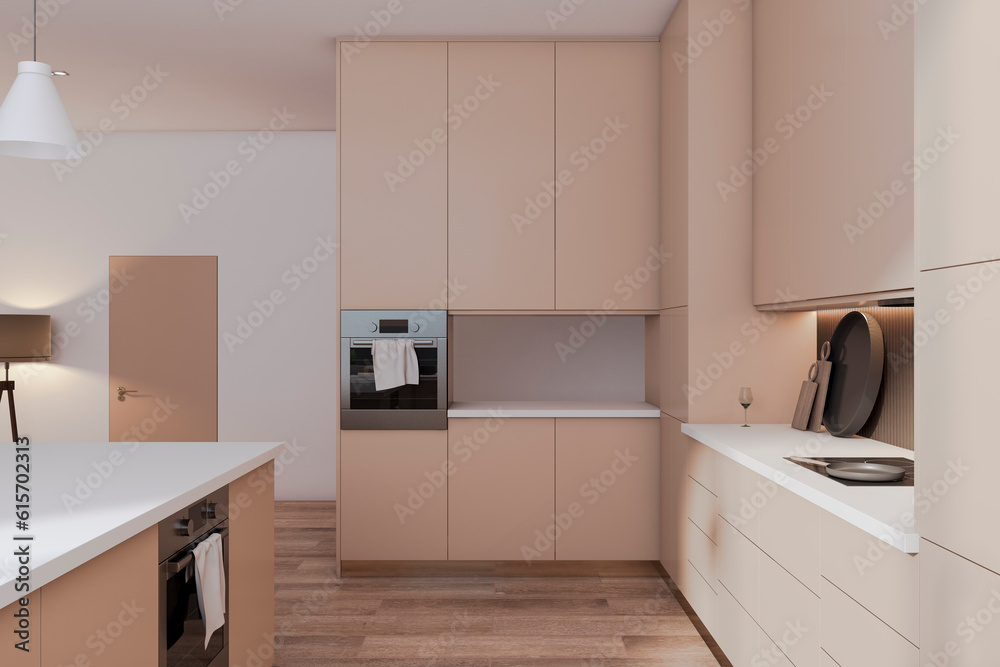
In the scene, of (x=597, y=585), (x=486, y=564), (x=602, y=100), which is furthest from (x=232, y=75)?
(x=597, y=585)

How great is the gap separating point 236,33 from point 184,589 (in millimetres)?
2851

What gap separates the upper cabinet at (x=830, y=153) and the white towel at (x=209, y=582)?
202cm

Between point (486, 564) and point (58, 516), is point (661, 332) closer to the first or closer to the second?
point (486, 564)

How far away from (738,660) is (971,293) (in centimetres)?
166

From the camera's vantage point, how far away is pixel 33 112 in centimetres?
212

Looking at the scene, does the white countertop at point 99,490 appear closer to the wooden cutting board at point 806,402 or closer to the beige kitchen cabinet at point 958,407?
the beige kitchen cabinet at point 958,407

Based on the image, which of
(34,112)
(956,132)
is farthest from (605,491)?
(34,112)

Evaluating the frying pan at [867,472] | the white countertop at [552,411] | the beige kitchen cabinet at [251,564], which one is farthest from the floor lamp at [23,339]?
the frying pan at [867,472]

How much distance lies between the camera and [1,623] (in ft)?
3.70

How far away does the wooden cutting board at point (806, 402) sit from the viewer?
2.89 m

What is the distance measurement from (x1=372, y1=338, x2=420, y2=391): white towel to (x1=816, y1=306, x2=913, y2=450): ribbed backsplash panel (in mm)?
2094

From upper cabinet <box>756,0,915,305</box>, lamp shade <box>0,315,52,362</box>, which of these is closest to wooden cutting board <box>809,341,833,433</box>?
→ upper cabinet <box>756,0,915,305</box>

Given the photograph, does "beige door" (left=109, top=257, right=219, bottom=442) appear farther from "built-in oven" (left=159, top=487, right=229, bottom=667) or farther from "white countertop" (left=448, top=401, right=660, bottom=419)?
"built-in oven" (left=159, top=487, right=229, bottom=667)

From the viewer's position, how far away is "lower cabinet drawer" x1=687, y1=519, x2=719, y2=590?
2.74 m
